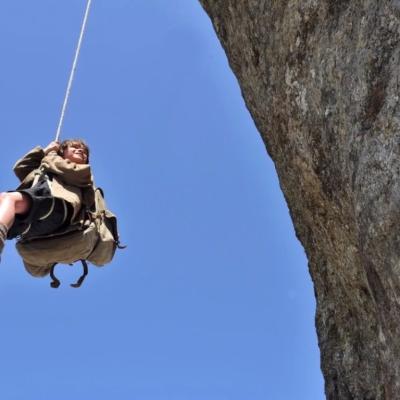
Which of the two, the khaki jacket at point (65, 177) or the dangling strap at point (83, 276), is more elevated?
the khaki jacket at point (65, 177)

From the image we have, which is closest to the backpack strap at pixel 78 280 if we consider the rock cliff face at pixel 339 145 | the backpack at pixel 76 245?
the backpack at pixel 76 245

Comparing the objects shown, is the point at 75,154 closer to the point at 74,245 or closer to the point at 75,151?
the point at 75,151

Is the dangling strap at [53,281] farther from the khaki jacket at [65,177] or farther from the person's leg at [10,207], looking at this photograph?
the person's leg at [10,207]

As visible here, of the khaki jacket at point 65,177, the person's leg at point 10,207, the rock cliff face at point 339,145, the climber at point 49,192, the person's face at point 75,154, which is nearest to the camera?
the rock cliff face at point 339,145

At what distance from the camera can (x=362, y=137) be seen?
166 inches

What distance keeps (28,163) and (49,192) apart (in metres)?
0.75

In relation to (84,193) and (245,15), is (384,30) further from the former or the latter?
(84,193)

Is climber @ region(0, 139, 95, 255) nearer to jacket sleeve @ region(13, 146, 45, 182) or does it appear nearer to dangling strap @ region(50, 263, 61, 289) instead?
jacket sleeve @ region(13, 146, 45, 182)

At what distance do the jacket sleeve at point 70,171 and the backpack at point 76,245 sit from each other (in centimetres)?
29

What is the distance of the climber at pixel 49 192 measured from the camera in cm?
613

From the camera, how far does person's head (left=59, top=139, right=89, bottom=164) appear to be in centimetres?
709

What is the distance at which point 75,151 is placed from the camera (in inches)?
280

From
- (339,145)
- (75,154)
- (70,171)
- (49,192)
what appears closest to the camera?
(339,145)

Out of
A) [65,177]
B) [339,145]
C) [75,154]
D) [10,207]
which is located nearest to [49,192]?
[65,177]
